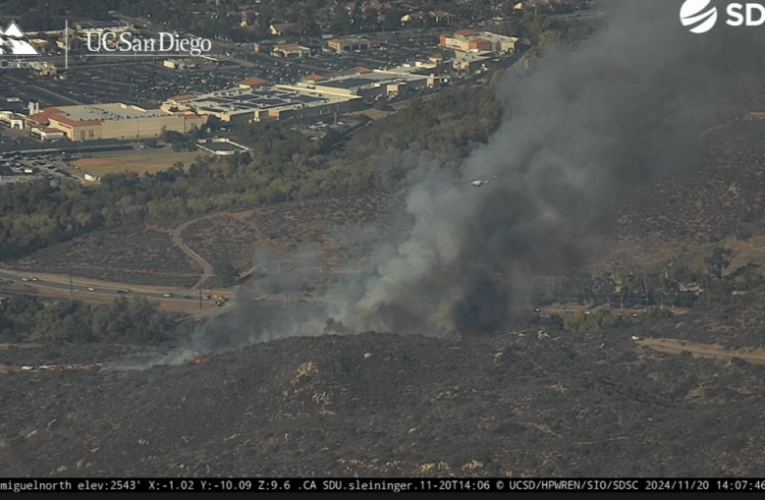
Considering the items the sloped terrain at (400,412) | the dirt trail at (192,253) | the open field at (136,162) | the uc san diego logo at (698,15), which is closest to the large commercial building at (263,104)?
the open field at (136,162)

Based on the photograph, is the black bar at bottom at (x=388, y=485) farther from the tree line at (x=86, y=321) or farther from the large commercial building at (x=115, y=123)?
the large commercial building at (x=115, y=123)

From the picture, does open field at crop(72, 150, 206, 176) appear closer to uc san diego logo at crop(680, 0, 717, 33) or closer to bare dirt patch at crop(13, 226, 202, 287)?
bare dirt patch at crop(13, 226, 202, 287)

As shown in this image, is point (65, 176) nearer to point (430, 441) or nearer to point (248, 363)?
point (248, 363)

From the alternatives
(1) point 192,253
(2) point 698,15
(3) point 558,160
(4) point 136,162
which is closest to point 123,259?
(1) point 192,253

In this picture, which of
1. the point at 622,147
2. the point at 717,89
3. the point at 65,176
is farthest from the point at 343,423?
the point at 65,176

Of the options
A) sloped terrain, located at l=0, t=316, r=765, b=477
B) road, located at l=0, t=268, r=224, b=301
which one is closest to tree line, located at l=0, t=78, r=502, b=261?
road, located at l=0, t=268, r=224, b=301

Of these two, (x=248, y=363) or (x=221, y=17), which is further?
(x=221, y=17)
